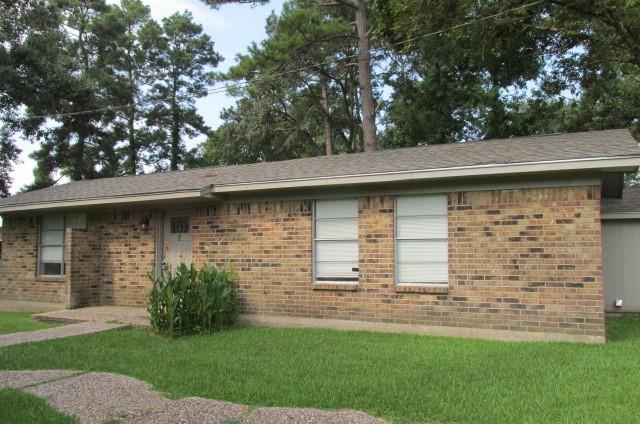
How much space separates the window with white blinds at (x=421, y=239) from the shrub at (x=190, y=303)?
316 centimetres

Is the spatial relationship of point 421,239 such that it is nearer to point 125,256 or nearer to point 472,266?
point 472,266

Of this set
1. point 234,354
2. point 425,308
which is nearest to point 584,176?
point 425,308

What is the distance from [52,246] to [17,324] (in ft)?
10.3

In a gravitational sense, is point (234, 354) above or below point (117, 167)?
below

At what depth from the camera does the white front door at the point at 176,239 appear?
11977mm

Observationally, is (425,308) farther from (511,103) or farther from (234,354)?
(511,103)

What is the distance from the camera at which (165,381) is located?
6016mm

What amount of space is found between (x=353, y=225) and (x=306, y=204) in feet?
3.23

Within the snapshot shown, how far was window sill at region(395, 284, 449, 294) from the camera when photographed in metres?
8.79

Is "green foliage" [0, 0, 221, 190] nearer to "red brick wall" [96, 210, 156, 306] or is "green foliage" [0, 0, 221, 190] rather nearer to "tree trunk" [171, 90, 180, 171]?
"tree trunk" [171, 90, 180, 171]

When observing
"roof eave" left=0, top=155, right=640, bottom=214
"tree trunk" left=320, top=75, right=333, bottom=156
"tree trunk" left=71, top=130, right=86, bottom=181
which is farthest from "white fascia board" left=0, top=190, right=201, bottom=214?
"tree trunk" left=71, top=130, right=86, bottom=181

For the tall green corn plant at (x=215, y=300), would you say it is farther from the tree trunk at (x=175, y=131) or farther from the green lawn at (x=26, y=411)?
the tree trunk at (x=175, y=131)

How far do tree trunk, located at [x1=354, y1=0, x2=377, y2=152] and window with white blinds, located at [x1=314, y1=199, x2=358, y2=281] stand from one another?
13.0m

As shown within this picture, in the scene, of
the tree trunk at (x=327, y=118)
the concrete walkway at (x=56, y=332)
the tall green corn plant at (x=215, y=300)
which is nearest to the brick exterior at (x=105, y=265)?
the concrete walkway at (x=56, y=332)
